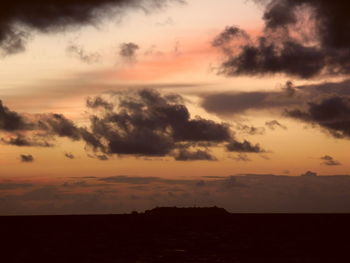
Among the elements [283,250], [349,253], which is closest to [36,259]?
[283,250]

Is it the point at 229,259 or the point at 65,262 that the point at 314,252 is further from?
the point at 65,262

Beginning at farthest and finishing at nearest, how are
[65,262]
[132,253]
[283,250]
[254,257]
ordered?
[283,250] → [132,253] → [254,257] → [65,262]

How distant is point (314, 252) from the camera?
13400 cm

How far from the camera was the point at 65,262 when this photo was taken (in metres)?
112

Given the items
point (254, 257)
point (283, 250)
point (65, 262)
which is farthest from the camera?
point (283, 250)

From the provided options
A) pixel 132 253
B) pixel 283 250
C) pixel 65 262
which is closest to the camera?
pixel 65 262

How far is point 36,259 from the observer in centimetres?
11925

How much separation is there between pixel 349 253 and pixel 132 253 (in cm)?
5007

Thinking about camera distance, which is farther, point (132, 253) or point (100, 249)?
point (100, 249)

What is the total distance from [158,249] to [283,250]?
101ft

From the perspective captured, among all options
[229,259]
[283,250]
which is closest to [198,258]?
[229,259]

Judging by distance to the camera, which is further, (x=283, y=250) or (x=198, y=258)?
(x=283, y=250)

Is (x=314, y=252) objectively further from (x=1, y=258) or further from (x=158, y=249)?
(x=1, y=258)

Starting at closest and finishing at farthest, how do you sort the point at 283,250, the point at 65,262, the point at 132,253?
the point at 65,262
the point at 132,253
the point at 283,250
